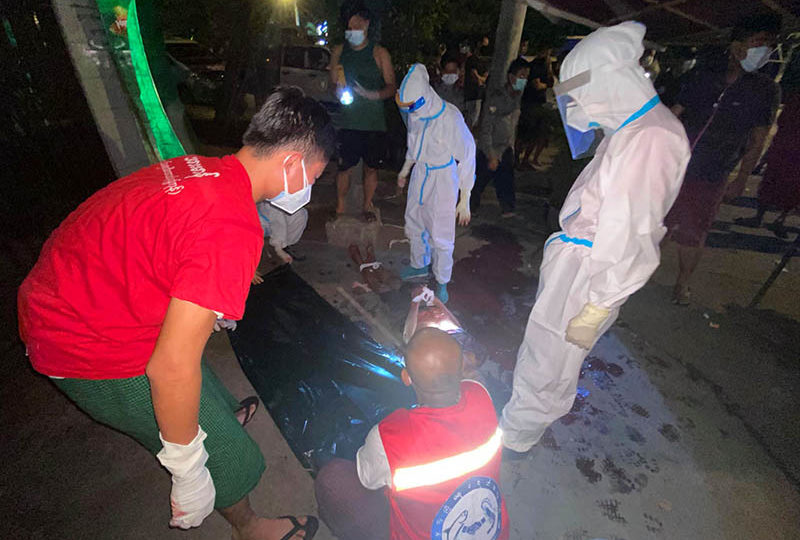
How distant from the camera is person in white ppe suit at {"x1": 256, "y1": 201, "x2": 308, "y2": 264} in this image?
3662mm

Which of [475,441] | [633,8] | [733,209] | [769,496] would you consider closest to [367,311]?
[475,441]

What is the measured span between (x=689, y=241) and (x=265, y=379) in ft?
13.5

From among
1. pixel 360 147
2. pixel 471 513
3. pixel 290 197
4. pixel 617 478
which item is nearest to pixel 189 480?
pixel 471 513

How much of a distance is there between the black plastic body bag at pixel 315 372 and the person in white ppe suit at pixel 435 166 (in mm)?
1123

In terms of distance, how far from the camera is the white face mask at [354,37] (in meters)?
3.75

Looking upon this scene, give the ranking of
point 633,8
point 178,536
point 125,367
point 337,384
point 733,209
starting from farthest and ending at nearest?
1. point 733,209
2. point 633,8
3. point 337,384
4. point 178,536
5. point 125,367

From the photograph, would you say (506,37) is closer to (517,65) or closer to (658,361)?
(517,65)

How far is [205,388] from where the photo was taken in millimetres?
1492

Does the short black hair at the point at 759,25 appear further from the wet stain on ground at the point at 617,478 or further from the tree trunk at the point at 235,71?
the tree trunk at the point at 235,71

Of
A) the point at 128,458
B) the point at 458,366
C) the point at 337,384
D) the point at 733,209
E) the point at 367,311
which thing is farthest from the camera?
the point at 733,209

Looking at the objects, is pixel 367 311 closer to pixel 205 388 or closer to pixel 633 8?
pixel 205 388

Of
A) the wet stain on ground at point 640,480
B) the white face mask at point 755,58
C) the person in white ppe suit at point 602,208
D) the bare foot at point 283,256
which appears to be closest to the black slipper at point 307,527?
the person in white ppe suit at point 602,208

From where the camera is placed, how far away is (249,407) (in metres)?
2.40

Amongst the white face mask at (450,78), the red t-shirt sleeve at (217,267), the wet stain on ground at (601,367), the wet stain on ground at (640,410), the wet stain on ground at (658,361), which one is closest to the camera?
the red t-shirt sleeve at (217,267)
